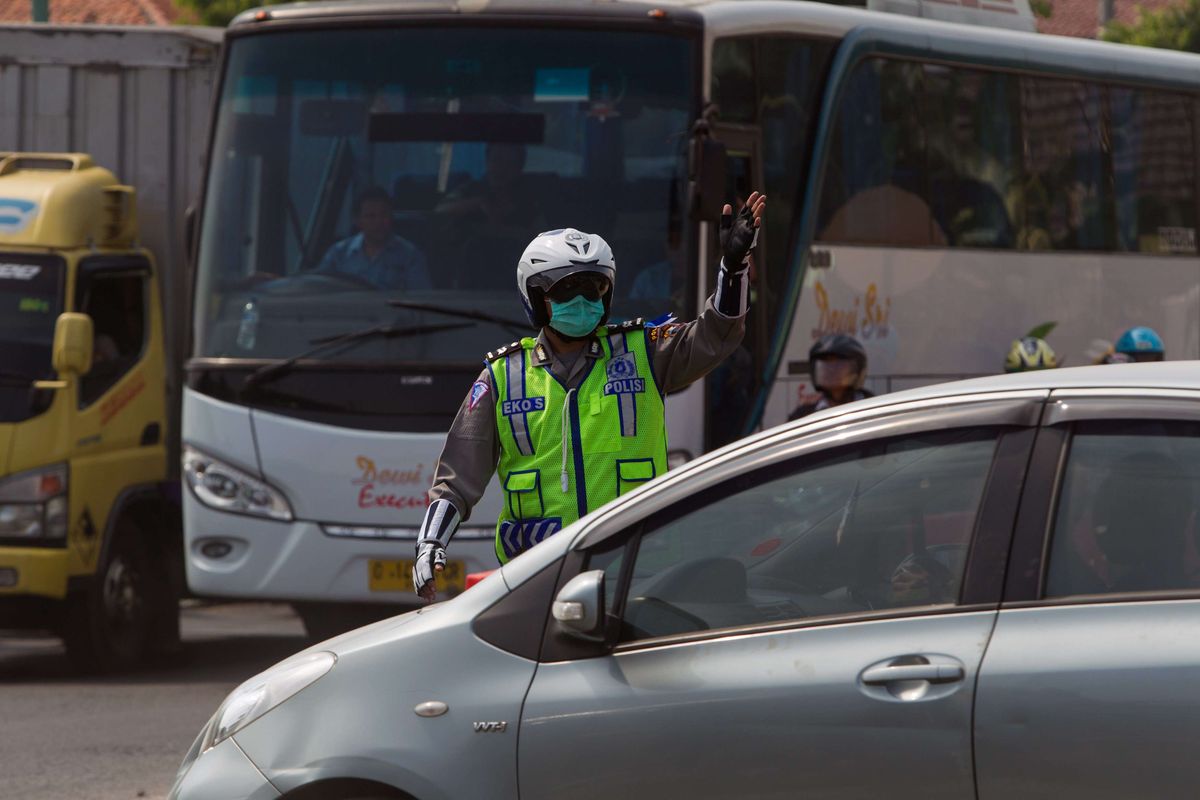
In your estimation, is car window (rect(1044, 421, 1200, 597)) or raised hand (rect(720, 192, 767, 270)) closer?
car window (rect(1044, 421, 1200, 597))

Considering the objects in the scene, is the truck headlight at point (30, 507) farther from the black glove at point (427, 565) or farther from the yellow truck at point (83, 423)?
the black glove at point (427, 565)

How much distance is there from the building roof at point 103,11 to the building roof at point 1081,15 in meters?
32.0

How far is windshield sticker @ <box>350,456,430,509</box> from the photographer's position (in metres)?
9.52

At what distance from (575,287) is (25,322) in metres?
6.03

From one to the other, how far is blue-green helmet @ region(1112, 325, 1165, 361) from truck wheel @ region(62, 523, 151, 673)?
5673 millimetres

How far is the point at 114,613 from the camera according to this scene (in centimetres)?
1092

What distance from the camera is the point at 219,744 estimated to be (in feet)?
14.8

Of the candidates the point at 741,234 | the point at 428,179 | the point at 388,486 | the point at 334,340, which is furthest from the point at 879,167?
the point at 741,234

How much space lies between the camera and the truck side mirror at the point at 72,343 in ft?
33.4

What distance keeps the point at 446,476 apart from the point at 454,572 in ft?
14.0

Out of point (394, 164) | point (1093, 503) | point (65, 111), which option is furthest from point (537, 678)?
point (65, 111)

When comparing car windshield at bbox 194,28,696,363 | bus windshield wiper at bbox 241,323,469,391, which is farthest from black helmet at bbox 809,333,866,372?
bus windshield wiper at bbox 241,323,469,391

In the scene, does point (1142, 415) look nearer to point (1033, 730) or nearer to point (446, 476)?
point (1033, 730)

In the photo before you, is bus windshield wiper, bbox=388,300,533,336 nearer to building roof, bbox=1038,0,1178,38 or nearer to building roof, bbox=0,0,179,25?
building roof, bbox=0,0,179,25
